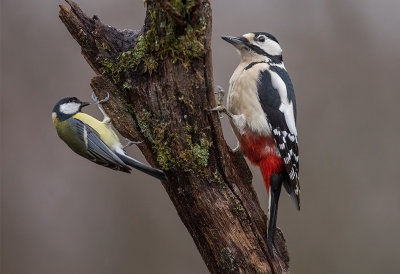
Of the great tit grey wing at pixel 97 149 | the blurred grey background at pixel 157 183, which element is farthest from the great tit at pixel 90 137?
the blurred grey background at pixel 157 183

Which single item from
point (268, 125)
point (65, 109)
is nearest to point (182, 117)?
point (268, 125)

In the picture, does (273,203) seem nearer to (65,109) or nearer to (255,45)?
(255,45)

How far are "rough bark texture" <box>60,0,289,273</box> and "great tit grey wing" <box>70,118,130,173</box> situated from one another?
22 centimetres

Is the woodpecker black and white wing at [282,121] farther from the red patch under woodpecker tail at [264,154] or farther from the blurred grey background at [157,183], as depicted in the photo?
the blurred grey background at [157,183]

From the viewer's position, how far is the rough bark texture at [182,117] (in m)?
2.69

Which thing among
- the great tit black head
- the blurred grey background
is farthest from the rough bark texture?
the blurred grey background

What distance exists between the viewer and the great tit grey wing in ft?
9.86

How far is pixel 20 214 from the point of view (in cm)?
475

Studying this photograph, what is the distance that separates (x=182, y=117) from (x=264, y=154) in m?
0.67

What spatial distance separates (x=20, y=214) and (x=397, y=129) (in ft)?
10.5

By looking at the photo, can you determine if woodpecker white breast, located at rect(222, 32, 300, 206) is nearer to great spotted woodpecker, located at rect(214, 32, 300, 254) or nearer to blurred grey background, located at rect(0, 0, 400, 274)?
great spotted woodpecker, located at rect(214, 32, 300, 254)

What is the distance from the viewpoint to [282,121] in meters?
3.24

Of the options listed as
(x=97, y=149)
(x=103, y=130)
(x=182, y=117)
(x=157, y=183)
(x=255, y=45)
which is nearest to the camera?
(x=182, y=117)

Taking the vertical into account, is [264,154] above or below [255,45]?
below
